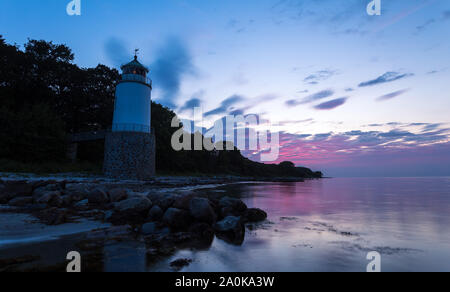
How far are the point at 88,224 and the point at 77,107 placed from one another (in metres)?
33.3

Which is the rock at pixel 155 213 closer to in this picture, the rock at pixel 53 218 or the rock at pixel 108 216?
the rock at pixel 108 216

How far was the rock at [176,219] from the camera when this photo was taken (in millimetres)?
8094

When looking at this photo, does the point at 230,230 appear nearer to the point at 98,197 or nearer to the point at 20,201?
the point at 98,197

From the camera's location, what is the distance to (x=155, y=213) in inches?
349

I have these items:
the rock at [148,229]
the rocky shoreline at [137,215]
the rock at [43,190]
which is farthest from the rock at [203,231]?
the rock at [43,190]

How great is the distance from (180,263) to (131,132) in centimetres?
2224

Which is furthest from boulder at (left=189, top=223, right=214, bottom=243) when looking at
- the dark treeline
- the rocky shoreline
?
the dark treeline

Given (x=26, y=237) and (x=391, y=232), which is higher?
(x=26, y=237)

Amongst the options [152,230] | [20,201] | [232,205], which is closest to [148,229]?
[152,230]

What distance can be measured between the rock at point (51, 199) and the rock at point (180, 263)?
8.84 m

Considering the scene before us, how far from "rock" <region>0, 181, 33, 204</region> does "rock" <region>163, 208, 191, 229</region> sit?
29.8ft
